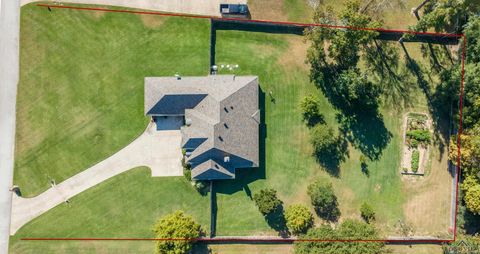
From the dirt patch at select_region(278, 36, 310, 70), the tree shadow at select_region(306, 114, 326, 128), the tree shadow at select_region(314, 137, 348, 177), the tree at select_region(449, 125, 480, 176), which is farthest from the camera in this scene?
the tree shadow at select_region(314, 137, 348, 177)

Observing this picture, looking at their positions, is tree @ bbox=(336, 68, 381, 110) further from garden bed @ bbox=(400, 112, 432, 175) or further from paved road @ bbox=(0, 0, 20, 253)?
paved road @ bbox=(0, 0, 20, 253)

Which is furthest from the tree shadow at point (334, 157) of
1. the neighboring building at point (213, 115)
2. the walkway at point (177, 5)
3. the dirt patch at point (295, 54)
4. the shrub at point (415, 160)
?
the walkway at point (177, 5)

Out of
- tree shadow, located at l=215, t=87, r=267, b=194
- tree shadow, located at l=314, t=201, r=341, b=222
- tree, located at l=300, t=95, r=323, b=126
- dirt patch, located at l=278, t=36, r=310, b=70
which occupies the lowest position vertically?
tree shadow, located at l=314, t=201, r=341, b=222

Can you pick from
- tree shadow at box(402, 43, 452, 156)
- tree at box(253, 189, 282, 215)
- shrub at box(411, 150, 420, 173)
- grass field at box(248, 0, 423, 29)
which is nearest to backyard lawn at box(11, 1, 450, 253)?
tree at box(253, 189, 282, 215)

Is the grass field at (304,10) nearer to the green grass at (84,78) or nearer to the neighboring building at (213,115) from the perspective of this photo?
the green grass at (84,78)

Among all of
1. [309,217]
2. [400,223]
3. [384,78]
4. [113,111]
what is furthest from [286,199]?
[113,111]

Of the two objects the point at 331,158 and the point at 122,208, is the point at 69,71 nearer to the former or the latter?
the point at 122,208

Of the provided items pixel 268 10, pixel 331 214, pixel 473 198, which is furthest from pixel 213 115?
pixel 473 198
